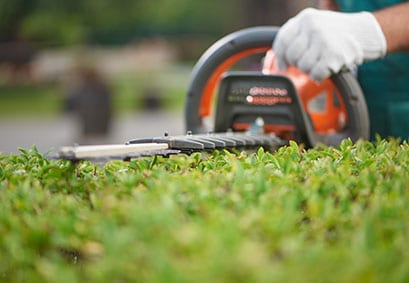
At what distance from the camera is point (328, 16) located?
331cm

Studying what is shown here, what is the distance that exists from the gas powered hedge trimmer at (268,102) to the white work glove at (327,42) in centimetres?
7

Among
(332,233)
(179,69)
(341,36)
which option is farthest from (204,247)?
(179,69)

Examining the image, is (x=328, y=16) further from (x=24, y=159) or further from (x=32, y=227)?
(x=32, y=227)

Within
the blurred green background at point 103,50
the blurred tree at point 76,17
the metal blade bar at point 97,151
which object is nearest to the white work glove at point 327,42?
the metal blade bar at point 97,151

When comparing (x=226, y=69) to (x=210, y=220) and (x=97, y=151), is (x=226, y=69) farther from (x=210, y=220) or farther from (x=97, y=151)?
(x=210, y=220)

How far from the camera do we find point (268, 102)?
3383 mm

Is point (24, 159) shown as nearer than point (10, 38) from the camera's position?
Yes

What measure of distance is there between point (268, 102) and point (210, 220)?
6.31 ft

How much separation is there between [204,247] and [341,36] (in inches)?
80.4

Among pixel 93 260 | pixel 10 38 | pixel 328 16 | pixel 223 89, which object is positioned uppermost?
pixel 10 38

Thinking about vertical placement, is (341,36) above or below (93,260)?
above

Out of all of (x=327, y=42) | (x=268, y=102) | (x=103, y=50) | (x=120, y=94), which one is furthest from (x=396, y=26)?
(x=103, y=50)

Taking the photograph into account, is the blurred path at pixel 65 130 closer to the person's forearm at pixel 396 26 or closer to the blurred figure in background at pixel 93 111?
the blurred figure in background at pixel 93 111

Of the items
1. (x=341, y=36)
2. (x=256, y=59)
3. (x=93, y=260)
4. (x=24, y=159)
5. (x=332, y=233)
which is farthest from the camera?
(x=256, y=59)
